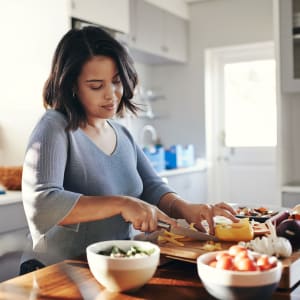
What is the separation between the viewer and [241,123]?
4.29m

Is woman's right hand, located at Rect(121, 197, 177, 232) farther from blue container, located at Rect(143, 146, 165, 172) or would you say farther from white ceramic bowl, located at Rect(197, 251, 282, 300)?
blue container, located at Rect(143, 146, 165, 172)

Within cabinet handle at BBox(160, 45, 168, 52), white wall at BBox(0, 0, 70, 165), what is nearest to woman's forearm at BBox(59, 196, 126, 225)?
white wall at BBox(0, 0, 70, 165)

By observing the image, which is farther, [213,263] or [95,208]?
[95,208]

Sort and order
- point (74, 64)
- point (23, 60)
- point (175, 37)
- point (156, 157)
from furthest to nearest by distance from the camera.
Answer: point (175, 37) → point (156, 157) → point (23, 60) → point (74, 64)

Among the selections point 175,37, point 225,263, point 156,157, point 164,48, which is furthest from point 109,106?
point 175,37

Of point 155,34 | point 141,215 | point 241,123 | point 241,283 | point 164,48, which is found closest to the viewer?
point 241,283

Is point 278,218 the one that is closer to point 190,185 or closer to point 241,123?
point 190,185

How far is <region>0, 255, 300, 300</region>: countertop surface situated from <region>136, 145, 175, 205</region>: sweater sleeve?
0.47 m

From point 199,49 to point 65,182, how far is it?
3200 mm

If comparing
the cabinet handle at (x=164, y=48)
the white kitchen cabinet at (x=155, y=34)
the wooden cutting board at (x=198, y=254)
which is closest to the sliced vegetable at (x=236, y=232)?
the wooden cutting board at (x=198, y=254)

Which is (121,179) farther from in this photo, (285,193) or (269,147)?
(269,147)

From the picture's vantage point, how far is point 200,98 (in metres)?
4.32

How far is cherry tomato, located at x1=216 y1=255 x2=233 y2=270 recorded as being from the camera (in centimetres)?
84

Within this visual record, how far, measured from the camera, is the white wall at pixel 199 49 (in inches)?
159
